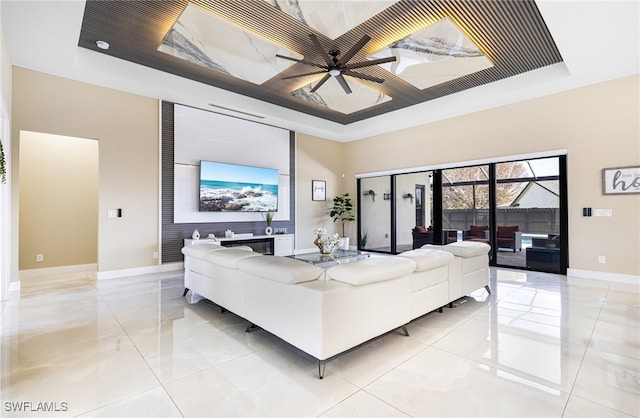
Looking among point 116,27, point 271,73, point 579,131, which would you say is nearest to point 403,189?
point 579,131

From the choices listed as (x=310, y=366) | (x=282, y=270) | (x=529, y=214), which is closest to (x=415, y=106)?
(x=529, y=214)

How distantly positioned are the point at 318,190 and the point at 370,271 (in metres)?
6.16

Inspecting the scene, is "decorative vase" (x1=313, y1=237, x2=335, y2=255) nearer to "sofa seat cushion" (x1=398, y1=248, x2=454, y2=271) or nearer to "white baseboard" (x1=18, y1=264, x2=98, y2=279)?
"sofa seat cushion" (x1=398, y1=248, x2=454, y2=271)

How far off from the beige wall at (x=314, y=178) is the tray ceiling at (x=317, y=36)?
2.53 metres

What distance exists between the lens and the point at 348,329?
2125 mm

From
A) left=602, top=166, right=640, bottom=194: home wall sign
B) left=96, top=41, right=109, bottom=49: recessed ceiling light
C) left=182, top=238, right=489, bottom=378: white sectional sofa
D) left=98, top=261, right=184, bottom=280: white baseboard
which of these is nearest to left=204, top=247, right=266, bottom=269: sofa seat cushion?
left=182, top=238, right=489, bottom=378: white sectional sofa

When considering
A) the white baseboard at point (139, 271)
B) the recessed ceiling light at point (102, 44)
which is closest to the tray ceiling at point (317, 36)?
the recessed ceiling light at point (102, 44)

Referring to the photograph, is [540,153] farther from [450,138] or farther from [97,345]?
[97,345]

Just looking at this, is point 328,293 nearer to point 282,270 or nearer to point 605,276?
point 282,270

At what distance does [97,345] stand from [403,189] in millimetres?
6885

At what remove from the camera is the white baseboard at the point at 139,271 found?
4.99 meters

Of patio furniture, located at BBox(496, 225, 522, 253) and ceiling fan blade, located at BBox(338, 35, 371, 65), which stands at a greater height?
ceiling fan blade, located at BBox(338, 35, 371, 65)

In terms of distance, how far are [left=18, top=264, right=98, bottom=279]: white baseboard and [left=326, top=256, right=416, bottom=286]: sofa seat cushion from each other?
5777 mm

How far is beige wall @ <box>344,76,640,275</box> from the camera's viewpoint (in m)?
4.64
